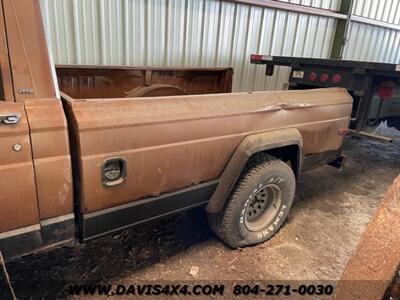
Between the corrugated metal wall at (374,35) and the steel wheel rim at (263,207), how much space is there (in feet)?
19.9

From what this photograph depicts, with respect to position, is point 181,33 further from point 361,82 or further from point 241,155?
point 241,155

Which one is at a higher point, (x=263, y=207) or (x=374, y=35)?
(x=374, y=35)

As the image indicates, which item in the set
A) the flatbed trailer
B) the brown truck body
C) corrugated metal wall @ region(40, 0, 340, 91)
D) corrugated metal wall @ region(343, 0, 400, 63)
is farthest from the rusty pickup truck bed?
corrugated metal wall @ region(343, 0, 400, 63)

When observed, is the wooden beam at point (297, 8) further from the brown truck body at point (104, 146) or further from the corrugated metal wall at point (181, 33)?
the brown truck body at point (104, 146)

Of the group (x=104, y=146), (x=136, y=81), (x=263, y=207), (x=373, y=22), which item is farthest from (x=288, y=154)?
(x=373, y=22)

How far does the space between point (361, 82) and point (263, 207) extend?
6.96ft

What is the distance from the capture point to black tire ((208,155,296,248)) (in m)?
2.40

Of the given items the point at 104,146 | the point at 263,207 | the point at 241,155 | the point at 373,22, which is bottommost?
the point at 263,207

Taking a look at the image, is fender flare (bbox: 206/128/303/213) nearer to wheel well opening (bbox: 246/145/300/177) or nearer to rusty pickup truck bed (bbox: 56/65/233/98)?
wheel well opening (bbox: 246/145/300/177)

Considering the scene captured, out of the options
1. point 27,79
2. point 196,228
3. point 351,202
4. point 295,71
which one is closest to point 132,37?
point 295,71

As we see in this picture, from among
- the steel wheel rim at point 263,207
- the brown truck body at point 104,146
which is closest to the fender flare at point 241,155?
the brown truck body at point 104,146

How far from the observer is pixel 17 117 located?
1.39 m

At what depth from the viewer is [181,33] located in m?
4.82

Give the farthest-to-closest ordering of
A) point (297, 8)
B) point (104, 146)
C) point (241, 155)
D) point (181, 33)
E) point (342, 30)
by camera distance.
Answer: point (342, 30) < point (297, 8) < point (181, 33) < point (241, 155) < point (104, 146)
